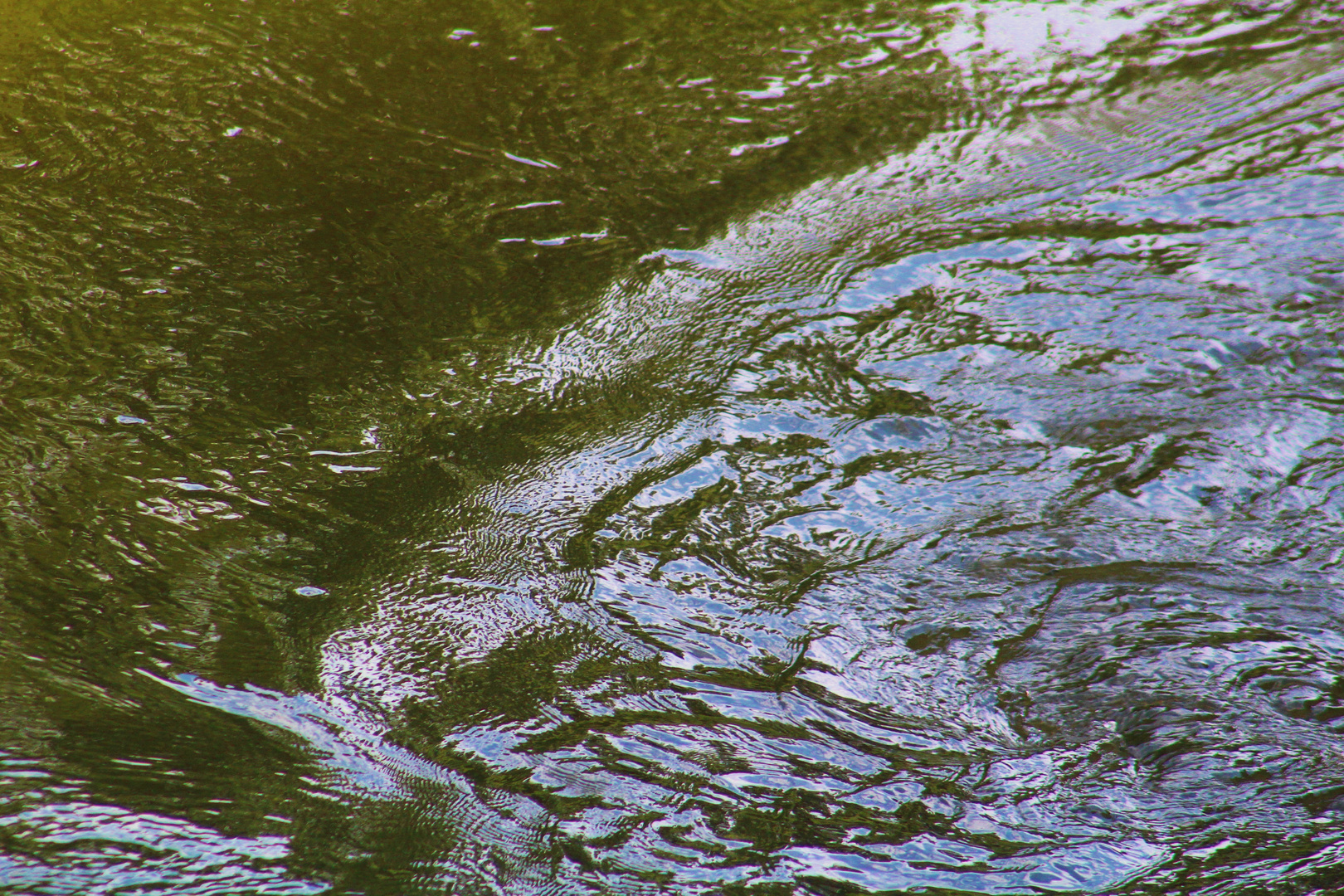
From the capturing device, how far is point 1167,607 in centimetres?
178

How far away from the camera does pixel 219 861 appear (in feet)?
4.42

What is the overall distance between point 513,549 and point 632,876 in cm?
66

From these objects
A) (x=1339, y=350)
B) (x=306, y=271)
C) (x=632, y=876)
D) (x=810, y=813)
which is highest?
(x=1339, y=350)

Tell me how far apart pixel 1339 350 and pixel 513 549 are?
1821 mm

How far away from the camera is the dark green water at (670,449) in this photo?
4.81 ft

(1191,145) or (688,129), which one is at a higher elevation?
(1191,145)

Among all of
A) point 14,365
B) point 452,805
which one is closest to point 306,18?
point 14,365

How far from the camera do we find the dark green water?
4.81 feet

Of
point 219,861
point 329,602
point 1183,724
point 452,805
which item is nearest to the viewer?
point 219,861

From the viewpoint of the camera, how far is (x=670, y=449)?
2.05 meters

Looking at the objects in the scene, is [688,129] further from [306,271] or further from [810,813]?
[810,813]

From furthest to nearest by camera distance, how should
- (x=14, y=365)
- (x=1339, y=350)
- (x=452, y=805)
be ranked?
(x=1339, y=350)
(x=14, y=365)
(x=452, y=805)

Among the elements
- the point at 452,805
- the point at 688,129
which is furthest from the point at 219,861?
the point at 688,129

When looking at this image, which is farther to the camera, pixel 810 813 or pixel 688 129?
pixel 688 129
